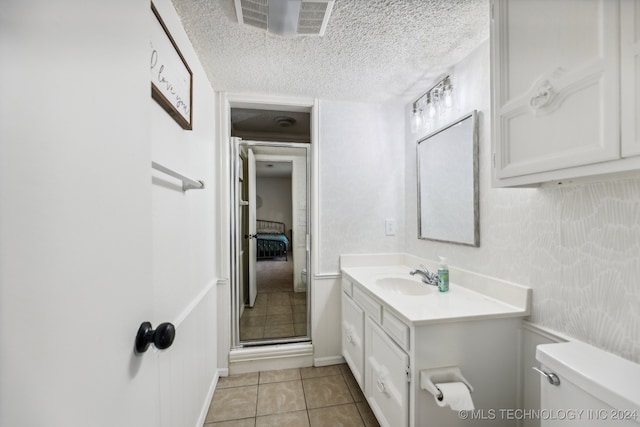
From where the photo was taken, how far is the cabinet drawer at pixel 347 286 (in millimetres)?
1928

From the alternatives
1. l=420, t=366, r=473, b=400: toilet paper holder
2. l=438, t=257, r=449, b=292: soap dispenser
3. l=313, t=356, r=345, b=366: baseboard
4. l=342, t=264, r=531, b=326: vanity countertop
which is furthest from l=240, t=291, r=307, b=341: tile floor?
l=420, t=366, r=473, b=400: toilet paper holder

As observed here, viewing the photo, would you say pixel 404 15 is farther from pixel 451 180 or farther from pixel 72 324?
pixel 72 324

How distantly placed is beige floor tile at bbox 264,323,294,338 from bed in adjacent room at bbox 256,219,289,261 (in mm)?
630

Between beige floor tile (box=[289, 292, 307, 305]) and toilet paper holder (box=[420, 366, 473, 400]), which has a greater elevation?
toilet paper holder (box=[420, 366, 473, 400])

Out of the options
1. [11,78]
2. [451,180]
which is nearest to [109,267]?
[11,78]

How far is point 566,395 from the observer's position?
0.80 m

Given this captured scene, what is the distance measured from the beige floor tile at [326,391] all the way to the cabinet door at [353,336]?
0.15m

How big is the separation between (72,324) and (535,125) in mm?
1277

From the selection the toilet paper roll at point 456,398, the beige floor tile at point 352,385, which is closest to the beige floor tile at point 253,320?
the beige floor tile at point 352,385

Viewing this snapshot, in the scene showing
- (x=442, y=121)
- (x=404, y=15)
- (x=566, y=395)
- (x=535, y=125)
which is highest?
(x=404, y=15)

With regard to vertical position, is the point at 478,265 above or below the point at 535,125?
below

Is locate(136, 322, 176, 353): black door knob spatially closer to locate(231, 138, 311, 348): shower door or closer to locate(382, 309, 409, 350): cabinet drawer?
locate(382, 309, 409, 350): cabinet drawer

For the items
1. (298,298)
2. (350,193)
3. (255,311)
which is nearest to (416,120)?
(350,193)

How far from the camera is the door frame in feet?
6.69
